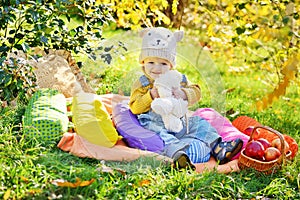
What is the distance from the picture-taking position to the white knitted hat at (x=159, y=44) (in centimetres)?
360

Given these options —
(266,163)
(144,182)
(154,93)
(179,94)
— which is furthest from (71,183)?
(266,163)

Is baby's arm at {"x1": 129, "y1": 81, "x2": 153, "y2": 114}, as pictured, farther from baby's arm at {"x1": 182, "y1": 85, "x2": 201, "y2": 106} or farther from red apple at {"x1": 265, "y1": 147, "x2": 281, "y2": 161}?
red apple at {"x1": 265, "y1": 147, "x2": 281, "y2": 161}

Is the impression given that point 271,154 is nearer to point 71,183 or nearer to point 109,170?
point 109,170

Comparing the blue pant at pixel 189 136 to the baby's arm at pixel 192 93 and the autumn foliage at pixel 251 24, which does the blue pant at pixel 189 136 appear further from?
the autumn foliage at pixel 251 24

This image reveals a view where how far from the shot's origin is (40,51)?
15.5ft

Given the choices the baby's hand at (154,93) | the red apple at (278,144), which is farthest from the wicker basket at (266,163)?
the baby's hand at (154,93)

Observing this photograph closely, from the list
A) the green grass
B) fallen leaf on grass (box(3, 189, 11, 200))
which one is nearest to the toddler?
the green grass

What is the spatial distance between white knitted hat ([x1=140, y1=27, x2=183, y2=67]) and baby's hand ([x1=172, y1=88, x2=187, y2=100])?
0.20m

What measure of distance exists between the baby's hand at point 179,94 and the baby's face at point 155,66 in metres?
0.15

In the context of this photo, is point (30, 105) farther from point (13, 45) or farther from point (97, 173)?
point (97, 173)

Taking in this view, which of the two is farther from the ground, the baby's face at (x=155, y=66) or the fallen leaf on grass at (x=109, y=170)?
the baby's face at (x=155, y=66)

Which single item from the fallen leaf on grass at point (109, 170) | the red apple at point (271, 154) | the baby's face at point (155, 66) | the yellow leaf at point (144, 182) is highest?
the baby's face at point (155, 66)

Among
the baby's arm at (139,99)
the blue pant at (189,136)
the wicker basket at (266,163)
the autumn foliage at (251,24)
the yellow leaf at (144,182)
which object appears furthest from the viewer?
the baby's arm at (139,99)

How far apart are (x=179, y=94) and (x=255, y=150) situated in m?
0.64
